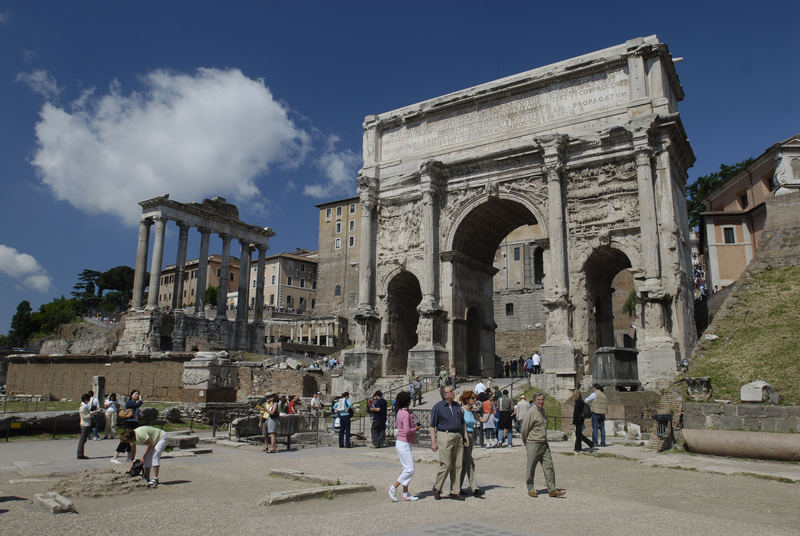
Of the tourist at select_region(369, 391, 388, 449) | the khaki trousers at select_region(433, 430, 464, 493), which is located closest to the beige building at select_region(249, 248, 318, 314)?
the tourist at select_region(369, 391, 388, 449)

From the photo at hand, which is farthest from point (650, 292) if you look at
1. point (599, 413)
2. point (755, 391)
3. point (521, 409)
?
point (599, 413)

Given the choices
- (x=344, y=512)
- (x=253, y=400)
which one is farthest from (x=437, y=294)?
(x=344, y=512)

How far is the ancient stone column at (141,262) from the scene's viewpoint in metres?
46.3

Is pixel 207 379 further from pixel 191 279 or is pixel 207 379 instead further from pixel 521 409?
pixel 191 279

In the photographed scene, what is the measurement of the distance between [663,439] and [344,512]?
27.6 feet

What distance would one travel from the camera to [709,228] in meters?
37.2

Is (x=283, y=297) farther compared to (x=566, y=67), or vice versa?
(x=283, y=297)

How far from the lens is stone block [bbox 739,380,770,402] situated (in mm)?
12305

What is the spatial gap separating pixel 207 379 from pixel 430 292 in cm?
932

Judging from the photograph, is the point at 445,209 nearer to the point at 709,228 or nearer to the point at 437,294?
the point at 437,294

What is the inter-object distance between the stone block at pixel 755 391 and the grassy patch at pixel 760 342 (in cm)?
47

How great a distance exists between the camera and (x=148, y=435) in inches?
337

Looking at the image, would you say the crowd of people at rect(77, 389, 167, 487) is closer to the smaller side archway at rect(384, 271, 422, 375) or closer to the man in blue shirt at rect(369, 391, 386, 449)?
the man in blue shirt at rect(369, 391, 386, 449)

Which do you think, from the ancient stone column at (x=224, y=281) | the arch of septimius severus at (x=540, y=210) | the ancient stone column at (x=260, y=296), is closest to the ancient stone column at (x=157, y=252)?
the ancient stone column at (x=224, y=281)
